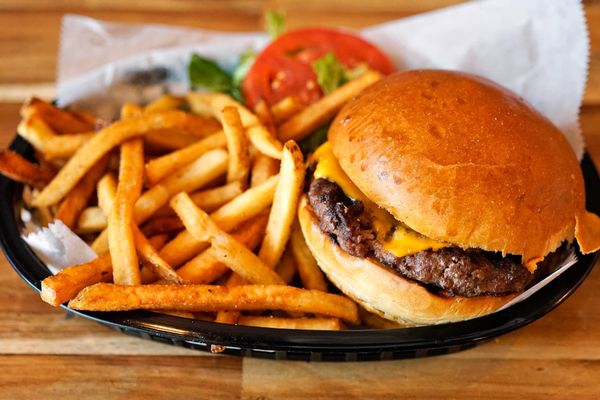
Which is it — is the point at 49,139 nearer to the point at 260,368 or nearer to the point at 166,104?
the point at 166,104

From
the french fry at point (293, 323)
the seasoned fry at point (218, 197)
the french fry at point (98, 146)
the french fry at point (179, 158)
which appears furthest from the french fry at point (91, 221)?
the french fry at point (293, 323)

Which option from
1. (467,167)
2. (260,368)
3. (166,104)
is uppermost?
(467,167)

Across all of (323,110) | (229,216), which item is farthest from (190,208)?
(323,110)

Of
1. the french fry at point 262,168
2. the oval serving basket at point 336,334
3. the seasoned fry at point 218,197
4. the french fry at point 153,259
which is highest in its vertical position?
the french fry at point 262,168

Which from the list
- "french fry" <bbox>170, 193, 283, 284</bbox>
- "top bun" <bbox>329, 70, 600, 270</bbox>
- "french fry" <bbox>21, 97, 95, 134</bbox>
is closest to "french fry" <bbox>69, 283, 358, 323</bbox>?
"french fry" <bbox>170, 193, 283, 284</bbox>

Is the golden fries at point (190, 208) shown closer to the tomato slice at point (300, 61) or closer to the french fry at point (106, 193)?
the french fry at point (106, 193)

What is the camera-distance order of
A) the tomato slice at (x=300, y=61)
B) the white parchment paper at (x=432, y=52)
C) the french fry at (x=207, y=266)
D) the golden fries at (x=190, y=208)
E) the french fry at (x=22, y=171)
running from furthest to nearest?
the tomato slice at (x=300, y=61)
the white parchment paper at (x=432, y=52)
the french fry at (x=22, y=171)
the french fry at (x=207, y=266)
the golden fries at (x=190, y=208)
